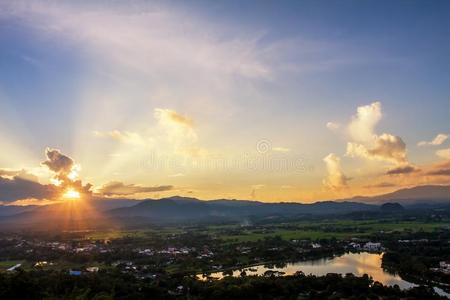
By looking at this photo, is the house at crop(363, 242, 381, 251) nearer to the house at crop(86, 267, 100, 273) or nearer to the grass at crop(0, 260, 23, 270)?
the house at crop(86, 267, 100, 273)

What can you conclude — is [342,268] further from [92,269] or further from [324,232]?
[324,232]

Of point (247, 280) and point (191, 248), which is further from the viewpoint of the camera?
point (191, 248)

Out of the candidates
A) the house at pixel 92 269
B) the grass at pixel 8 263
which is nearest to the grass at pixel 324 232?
the house at pixel 92 269

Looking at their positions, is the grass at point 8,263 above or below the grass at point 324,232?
below

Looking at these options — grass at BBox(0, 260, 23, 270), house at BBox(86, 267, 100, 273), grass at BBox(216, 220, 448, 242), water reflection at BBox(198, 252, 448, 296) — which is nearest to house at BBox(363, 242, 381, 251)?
water reflection at BBox(198, 252, 448, 296)

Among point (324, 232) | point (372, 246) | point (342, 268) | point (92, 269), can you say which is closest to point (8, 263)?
point (92, 269)

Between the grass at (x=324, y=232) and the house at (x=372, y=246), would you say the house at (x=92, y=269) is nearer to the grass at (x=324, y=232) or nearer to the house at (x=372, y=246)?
the grass at (x=324, y=232)

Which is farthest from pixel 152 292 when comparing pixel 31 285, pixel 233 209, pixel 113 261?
pixel 233 209

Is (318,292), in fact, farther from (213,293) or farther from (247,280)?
(213,293)
